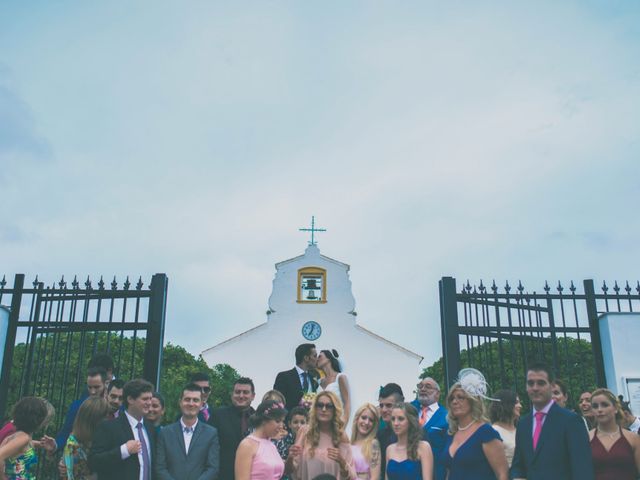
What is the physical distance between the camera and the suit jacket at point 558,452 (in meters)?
4.32

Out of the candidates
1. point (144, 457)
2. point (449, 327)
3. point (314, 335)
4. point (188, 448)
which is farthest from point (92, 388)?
point (314, 335)

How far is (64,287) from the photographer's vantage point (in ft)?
28.6

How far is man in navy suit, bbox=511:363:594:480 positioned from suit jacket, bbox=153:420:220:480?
9.00 ft

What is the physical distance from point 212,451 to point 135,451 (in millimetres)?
810

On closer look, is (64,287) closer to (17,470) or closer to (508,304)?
(17,470)

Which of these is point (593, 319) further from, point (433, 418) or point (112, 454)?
point (112, 454)

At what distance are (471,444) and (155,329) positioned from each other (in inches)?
198

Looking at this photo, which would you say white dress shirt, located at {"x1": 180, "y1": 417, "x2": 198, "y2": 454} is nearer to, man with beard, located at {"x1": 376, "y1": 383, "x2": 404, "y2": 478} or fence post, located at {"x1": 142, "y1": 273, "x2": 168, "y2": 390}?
man with beard, located at {"x1": 376, "y1": 383, "x2": 404, "y2": 478}

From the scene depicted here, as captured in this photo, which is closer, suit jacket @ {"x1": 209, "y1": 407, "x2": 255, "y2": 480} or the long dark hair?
suit jacket @ {"x1": 209, "y1": 407, "x2": 255, "y2": 480}

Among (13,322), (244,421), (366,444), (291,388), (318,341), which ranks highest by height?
(318,341)

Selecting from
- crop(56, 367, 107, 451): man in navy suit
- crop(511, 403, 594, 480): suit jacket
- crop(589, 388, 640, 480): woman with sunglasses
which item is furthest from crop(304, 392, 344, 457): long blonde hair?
crop(56, 367, 107, 451): man in navy suit

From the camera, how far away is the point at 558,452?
4.42 meters

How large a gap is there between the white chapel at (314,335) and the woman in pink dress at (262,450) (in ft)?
83.8

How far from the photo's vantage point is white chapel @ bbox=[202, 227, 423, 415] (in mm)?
31234
